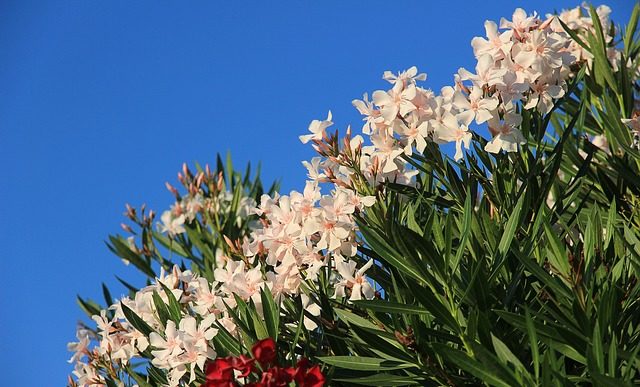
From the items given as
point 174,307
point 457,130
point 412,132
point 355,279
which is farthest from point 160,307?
point 457,130

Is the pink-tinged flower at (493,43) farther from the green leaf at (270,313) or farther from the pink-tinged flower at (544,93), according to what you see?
the green leaf at (270,313)

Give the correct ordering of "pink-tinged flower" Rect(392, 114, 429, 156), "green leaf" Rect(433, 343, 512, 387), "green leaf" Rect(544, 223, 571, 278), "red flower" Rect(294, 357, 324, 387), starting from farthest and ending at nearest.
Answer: "pink-tinged flower" Rect(392, 114, 429, 156), "green leaf" Rect(544, 223, 571, 278), "red flower" Rect(294, 357, 324, 387), "green leaf" Rect(433, 343, 512, 387)

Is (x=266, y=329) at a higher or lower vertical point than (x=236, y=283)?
lower

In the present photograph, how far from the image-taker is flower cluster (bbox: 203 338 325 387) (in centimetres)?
161

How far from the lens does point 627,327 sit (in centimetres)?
177

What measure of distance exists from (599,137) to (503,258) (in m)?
1.67

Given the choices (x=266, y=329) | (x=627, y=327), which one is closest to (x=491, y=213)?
(x=627, y=327)

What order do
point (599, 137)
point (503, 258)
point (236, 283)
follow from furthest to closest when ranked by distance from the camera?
point (599, 137) → point (236, 283) → point (503, 258)

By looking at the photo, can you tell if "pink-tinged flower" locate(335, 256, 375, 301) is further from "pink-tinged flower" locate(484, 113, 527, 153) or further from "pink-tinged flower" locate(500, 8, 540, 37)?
"pink-tinged flower" locate(500, 8, 540, 37)

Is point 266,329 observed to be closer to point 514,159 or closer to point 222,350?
point 222,350

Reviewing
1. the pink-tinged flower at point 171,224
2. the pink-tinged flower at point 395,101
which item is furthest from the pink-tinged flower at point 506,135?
the pink-tinged flower at point 171,224

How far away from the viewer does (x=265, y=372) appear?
64.5 inches

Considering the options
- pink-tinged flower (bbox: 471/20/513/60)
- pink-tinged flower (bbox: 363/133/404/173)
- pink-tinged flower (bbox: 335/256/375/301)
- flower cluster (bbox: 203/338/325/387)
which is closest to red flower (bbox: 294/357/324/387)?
flower cluster (bbox: 203/338/325/387)

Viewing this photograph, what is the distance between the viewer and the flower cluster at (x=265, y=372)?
161 centimetres
